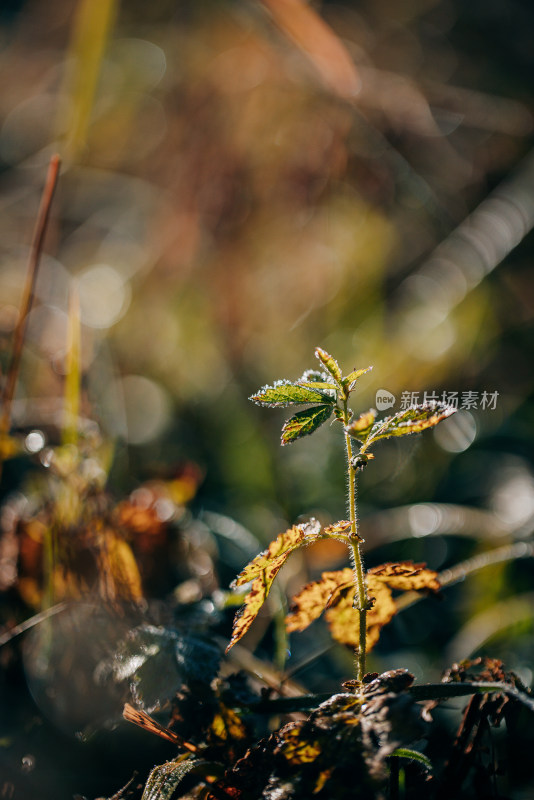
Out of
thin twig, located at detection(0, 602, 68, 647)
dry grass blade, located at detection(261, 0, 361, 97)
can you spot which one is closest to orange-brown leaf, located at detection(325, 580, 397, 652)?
thin twig, located at detection(0, 602, 68, 647)

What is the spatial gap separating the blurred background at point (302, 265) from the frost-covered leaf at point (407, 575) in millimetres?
421

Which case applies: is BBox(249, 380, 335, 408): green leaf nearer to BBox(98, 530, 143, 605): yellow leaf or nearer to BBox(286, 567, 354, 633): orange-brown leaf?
BBox(286, 567, 354, 633): orange-brown leaf

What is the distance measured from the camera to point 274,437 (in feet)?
6.31

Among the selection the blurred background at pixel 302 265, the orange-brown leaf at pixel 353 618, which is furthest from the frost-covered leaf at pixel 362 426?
the blurred background at pixel 302 265

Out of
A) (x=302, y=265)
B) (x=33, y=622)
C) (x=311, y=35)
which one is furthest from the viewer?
(x=302, y=265)

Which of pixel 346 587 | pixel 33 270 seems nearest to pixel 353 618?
pixel 346 587

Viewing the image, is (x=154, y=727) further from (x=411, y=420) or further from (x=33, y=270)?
(x=33, y=270)

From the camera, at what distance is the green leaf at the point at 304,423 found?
2.21 feet

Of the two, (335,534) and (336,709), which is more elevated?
(335,534)

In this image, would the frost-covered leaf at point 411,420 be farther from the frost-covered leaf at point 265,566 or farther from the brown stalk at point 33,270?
the brown stalk at point 33,270

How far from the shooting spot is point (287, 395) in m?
0.70

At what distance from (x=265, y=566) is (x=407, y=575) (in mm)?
181

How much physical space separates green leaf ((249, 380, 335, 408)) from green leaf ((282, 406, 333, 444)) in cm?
1

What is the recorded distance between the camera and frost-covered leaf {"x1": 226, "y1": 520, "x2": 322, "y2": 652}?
65 cm
